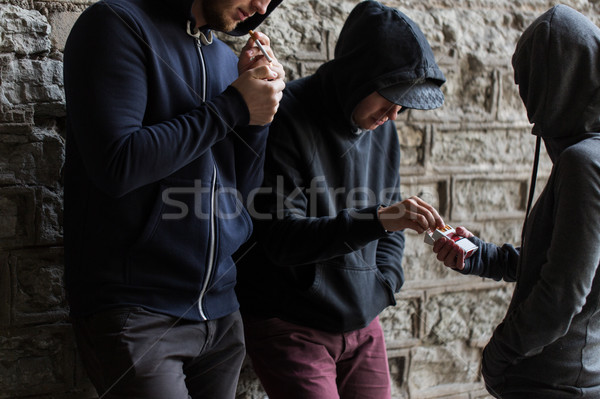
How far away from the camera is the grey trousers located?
133 cm

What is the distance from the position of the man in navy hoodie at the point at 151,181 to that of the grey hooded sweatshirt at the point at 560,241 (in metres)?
0.66

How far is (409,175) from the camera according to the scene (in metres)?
2.32

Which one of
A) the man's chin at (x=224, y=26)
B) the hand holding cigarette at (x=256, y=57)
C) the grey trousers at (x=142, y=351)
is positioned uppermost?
the man's chin at (x=224, y=26)

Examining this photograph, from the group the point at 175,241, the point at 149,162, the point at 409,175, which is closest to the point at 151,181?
the point at 149,162

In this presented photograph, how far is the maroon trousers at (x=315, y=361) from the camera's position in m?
1.72

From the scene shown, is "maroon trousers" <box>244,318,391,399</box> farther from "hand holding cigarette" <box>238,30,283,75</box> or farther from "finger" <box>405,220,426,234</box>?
"hand holding cigarette" <box>238,30,283,75</box>

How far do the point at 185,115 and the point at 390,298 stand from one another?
3.08 ft

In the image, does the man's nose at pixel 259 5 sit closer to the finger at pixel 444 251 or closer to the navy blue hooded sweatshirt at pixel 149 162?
the navy blue hooded sweatshirt at pixel 149 162

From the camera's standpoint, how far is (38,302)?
176cm

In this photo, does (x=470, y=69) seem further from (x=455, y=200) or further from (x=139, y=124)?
(x=139, y=124)

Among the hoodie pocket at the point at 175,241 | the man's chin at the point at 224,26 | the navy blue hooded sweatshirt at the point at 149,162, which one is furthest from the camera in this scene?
the man's chin at the point at 224,26

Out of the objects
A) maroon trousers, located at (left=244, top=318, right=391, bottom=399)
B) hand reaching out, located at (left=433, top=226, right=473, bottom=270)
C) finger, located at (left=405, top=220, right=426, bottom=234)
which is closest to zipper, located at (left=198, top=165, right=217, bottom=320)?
maroon trousers, located at (left=244, top=318, right=391, bottom=399)

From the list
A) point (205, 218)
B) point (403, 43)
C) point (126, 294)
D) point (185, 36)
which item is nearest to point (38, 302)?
point (126, 294)

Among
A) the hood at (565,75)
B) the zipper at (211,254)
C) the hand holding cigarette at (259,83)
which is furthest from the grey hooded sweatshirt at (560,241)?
the zipper at (211,254)
